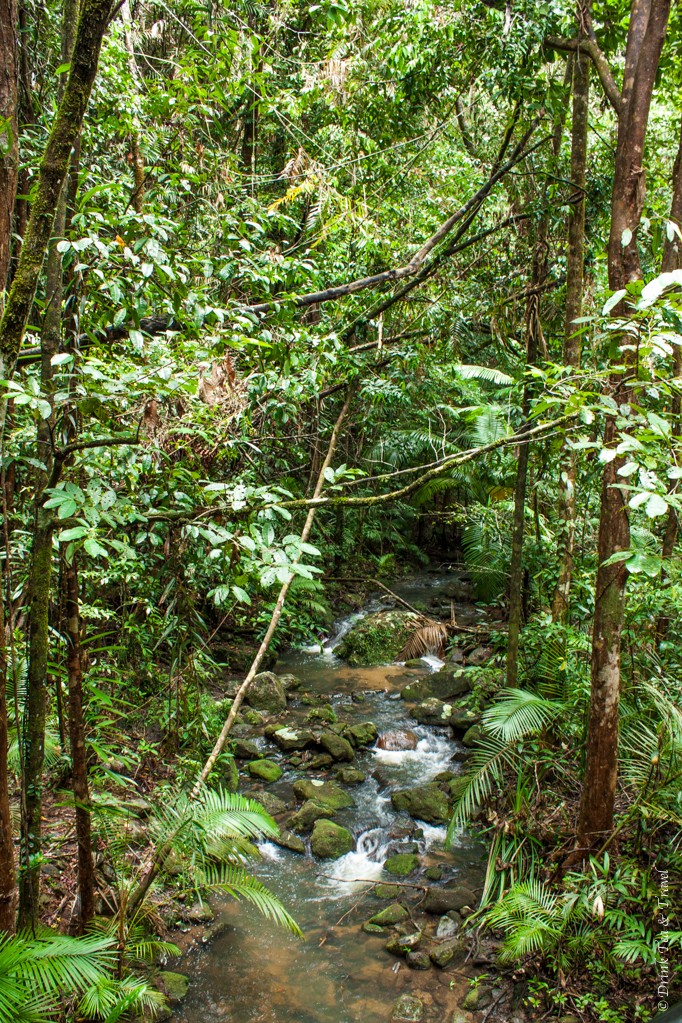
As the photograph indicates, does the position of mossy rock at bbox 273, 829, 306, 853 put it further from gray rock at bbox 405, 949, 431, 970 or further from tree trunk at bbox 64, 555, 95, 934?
tree trunk at bbox 64, 555, 95, 934

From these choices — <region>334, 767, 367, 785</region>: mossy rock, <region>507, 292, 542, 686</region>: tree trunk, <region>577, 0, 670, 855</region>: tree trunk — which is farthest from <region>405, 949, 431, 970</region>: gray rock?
<region>334, 767, 367, 785</region>: mossy rock

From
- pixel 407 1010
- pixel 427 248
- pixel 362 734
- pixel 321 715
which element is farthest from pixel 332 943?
pixel 427 248

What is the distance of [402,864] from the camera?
17.3 ft

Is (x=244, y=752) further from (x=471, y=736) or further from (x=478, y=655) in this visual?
(x=478, y=655)

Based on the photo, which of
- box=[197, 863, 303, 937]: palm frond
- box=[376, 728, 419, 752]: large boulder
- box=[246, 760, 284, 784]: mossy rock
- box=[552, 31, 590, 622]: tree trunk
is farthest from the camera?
box=[376, 728, 419, 752]: large boulder

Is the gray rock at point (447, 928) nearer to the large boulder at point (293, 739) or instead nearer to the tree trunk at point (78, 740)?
the tree trunk at point (78, 740)

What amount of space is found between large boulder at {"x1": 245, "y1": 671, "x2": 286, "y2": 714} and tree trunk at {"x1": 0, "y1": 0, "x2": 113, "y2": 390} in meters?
6.31

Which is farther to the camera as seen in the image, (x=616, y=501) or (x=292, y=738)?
(x=292, y=738)

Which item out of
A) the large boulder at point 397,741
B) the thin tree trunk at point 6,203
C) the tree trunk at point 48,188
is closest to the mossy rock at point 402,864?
the large boulder at point 397,741

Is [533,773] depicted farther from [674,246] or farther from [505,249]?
[505,249]

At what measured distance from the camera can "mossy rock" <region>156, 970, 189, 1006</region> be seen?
380 cm

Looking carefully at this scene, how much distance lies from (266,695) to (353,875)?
2.96 metres

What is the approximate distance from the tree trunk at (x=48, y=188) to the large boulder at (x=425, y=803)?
530 cm

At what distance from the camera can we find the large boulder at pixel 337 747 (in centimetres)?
690
